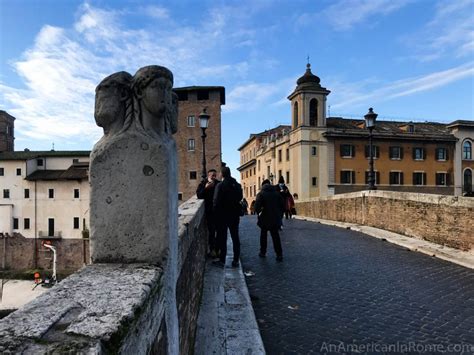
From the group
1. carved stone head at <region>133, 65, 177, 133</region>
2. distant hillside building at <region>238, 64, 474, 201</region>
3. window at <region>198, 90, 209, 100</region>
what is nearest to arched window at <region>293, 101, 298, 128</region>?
distant hillside building at <region>238, 64, 474, 201</region>

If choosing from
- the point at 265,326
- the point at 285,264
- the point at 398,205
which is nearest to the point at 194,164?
the point at 398,205

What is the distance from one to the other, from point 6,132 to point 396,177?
5905 centimetres

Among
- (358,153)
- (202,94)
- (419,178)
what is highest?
(202,94)

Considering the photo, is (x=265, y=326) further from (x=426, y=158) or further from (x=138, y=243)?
(x=426, y=158)

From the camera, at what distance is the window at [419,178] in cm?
4828

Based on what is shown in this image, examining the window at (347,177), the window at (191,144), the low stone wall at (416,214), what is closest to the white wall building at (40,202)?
the window at (191,144)

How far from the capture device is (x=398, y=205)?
13234 mm

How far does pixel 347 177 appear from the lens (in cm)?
4556

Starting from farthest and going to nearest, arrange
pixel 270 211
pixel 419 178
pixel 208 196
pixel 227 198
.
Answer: pixel 419 178, pixel 270 211, pixel 208 196, pixel 227 198

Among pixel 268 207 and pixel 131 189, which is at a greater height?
pixel 131 189

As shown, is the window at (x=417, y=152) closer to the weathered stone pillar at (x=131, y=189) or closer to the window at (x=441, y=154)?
the window at (x=441, y=154)

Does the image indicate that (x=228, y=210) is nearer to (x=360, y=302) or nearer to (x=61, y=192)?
(x=360, y=302)

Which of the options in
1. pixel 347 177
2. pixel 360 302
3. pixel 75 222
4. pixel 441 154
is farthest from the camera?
pixel 441 154

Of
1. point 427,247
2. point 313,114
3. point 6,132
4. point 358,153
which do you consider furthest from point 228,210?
point 6,132
